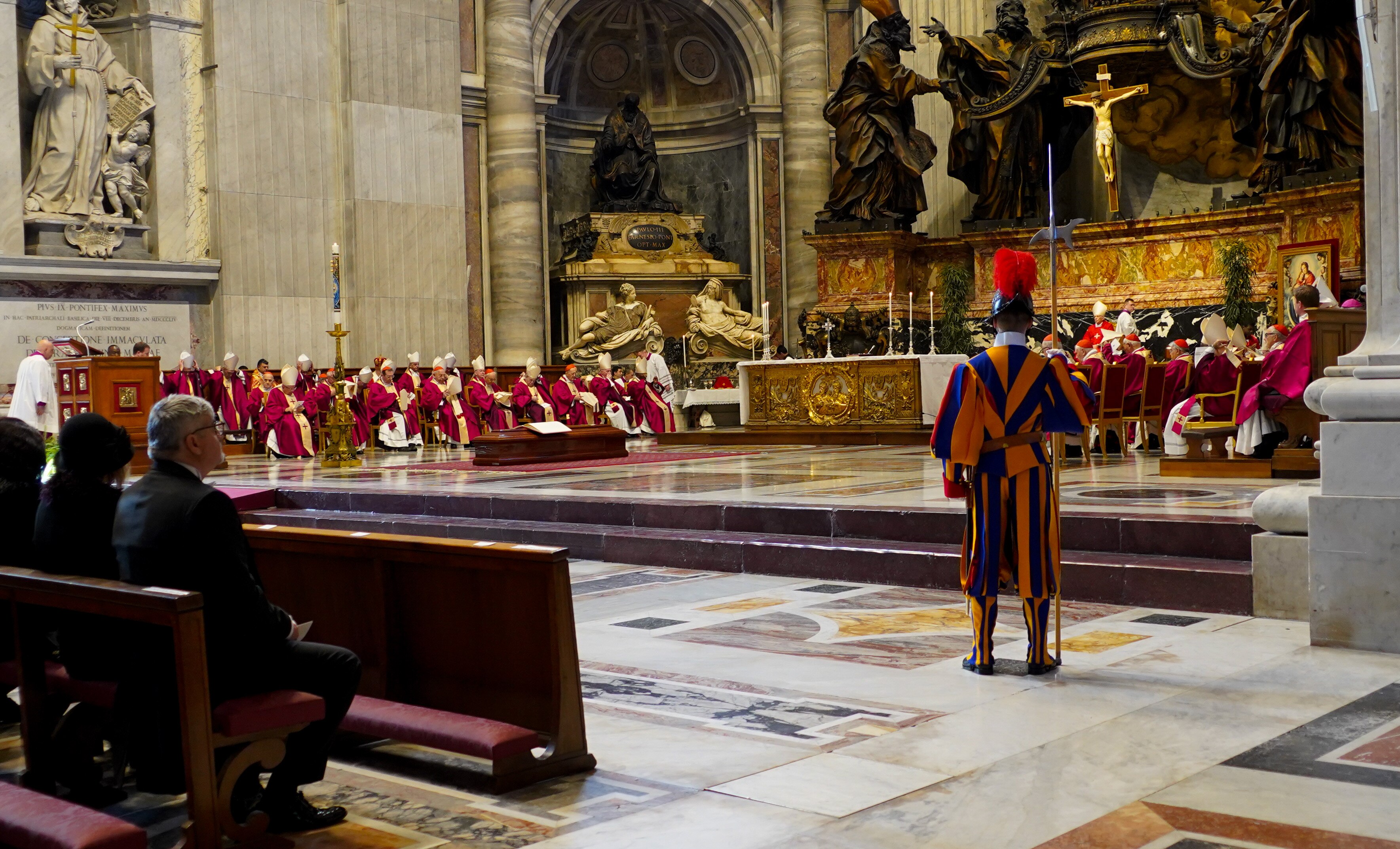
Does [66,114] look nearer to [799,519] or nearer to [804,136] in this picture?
[804,136]

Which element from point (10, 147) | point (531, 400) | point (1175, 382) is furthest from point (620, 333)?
point (1175, 382)

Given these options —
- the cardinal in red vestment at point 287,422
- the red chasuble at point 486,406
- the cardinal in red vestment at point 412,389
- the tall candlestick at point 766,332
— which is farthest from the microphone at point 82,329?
the tall candlestick at point 766,332

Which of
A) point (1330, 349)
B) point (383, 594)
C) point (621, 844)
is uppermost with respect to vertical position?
point (1330, 349)

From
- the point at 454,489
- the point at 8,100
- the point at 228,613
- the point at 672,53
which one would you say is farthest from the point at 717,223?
the point at 228,613

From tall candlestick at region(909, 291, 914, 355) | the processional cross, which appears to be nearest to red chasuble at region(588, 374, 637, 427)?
tall candlestick at region(909, 291, 914, 355)

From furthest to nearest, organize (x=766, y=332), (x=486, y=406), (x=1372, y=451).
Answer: (x=766, y=332), (x=486, y=406), (x=1372, y=451)

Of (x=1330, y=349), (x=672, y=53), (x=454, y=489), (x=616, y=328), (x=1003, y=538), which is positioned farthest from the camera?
(x=672, y=53)

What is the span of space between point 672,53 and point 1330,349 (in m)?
17.1

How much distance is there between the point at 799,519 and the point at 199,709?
5.38 m

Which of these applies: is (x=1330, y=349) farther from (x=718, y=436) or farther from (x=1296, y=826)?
(x=718, y=436)

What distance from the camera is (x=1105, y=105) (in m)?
16.9

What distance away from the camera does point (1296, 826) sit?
126 inches

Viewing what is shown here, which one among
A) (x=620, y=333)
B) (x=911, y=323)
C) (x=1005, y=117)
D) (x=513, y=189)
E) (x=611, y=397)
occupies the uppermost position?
A: (x=1005, y=117)

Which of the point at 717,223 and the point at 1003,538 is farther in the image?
the point at 717,223
